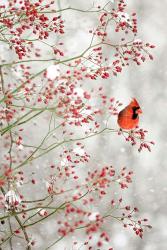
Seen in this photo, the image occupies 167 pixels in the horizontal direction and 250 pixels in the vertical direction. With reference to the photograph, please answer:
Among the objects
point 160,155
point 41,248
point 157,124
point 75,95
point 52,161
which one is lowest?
point 75,95

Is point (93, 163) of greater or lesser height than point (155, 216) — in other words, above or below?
above

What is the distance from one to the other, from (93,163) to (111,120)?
1.98 m

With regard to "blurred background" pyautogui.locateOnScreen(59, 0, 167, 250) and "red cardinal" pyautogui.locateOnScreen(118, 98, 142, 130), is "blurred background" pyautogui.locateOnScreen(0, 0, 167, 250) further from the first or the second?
"red cardinal" pyautogui.locateOnScreen(118, 98, 142, 130)

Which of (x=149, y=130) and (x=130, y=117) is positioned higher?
(x=149, y=130)

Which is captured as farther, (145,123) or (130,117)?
(145,123)

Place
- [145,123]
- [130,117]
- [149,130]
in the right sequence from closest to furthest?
[130,117] < [149,130] < [145,123]

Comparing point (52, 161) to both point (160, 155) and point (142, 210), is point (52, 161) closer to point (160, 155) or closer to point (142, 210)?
point (142, 210)

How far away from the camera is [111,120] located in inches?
571

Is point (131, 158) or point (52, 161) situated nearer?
point (52, 161)

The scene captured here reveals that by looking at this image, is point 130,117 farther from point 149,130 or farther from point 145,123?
point 145,123

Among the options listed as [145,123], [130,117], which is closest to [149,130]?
[145,123]

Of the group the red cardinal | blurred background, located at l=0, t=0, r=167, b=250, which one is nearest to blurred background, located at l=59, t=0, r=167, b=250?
blurred background, located at l=0, t=0, r=167, b=250

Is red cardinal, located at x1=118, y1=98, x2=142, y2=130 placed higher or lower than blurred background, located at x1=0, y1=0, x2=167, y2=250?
lower

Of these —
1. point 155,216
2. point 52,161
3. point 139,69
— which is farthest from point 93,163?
point 139,69
